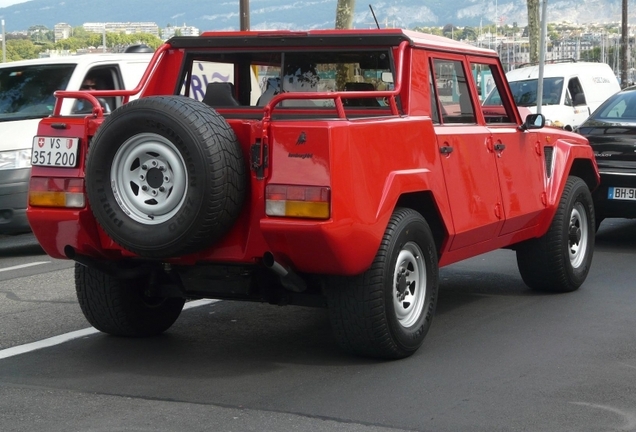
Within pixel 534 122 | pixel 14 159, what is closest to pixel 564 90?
pixel 14 159

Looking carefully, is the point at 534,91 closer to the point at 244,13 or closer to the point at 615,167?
the point at 244,13

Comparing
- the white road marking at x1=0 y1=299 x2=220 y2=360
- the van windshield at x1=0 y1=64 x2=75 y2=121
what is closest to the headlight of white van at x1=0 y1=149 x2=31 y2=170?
the van windshield at x1=0 y1=64 x2=75 y2=121

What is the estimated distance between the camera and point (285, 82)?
6961 millimetres

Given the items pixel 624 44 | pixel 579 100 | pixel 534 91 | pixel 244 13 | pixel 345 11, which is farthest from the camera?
pixel 624 44

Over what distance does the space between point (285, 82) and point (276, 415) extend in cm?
255

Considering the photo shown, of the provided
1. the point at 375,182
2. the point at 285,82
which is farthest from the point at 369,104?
the point at 375,182

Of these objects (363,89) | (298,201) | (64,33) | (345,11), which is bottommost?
(298,201)

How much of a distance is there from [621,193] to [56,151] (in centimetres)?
641

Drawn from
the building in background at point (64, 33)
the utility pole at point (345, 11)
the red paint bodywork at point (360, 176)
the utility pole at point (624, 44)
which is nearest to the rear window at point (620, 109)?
the red paint bodywork at point (360, 176)

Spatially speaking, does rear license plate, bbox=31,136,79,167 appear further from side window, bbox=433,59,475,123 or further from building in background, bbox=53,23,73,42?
building in background, bbox=53,23,73,42

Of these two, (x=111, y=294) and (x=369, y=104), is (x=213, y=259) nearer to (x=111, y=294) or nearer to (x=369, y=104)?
(x=111, y=294)

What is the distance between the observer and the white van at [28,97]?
10891mm

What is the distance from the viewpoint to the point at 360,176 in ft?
18.4

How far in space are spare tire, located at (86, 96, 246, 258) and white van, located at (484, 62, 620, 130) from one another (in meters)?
16.0
